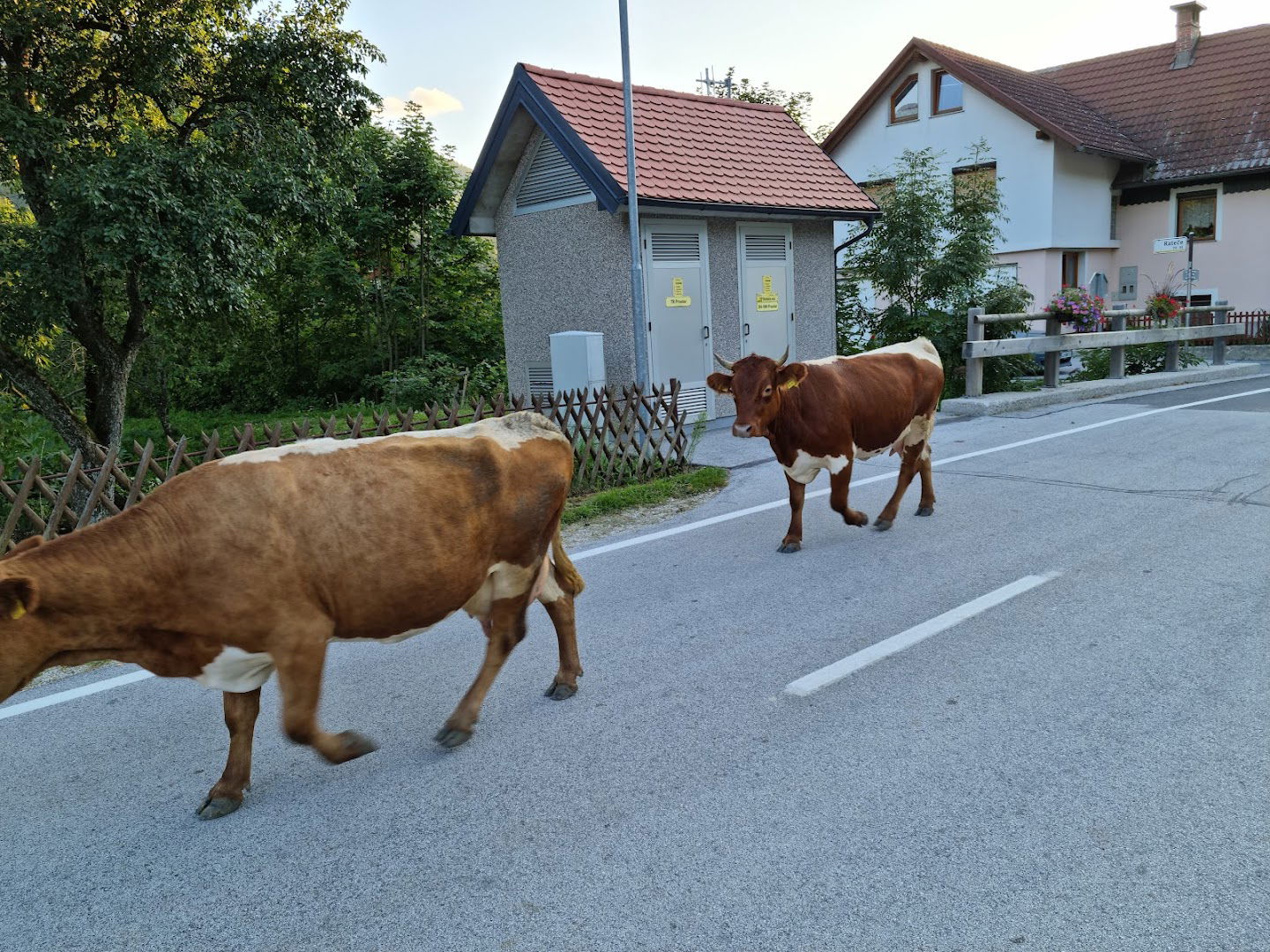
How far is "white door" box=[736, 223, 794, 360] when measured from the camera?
1480 cm

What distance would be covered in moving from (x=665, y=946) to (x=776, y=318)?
1346 cm

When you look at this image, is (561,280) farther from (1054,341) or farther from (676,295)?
(1054,341)

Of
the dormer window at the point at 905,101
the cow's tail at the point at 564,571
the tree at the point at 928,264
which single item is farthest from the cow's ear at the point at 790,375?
the dormer window at the point at 905,101

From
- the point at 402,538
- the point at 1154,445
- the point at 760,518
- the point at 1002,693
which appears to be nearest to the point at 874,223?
the point at 1154,445

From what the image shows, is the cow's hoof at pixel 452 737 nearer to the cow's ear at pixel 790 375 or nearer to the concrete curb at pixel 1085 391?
the cow's ear at pixel 790 375

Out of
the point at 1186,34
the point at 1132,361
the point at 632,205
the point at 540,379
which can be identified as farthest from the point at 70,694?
the point at 1186,34

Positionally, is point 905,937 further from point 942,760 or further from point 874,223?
point 874,223

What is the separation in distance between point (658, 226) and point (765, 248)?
232 cm

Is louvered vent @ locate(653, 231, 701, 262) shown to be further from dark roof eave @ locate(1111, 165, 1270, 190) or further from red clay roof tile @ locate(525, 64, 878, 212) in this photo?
dark roof eave @ locate(1111, 165, 1270, 190)

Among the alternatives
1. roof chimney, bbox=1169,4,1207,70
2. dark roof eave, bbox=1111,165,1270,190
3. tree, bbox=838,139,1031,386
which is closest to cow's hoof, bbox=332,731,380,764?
tree, bbox=838,139,1031,386

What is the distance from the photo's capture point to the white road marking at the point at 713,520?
15.8 feet

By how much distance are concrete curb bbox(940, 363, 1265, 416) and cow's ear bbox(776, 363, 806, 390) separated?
25.6 feet

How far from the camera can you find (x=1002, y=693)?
4246 mm

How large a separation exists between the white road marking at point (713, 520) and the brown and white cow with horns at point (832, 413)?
1.12m
